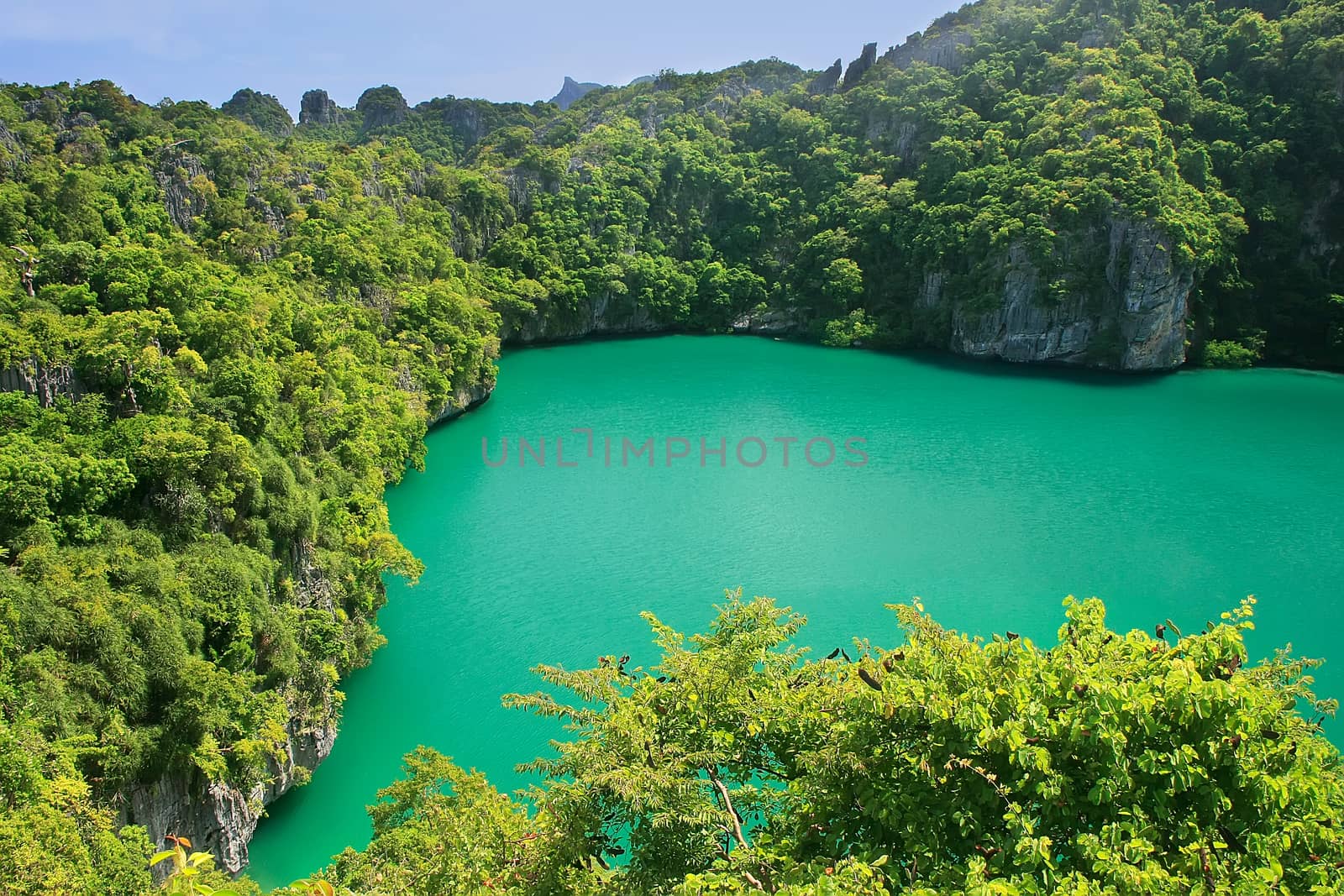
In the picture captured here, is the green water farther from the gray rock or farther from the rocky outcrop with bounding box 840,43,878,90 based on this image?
the rocky outcrop with bounding box 840,43,878,90

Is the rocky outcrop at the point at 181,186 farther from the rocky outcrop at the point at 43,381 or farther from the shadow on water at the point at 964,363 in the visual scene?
the rocky outcrop at the point at 43,381

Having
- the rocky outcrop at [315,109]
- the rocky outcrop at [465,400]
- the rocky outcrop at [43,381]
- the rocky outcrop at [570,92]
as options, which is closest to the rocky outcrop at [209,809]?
the rocky outcrop at [43,381]

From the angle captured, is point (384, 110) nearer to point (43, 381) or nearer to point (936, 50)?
point (936, 50)

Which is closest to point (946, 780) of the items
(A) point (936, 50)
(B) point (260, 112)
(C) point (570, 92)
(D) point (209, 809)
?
(D) point (209, 809)

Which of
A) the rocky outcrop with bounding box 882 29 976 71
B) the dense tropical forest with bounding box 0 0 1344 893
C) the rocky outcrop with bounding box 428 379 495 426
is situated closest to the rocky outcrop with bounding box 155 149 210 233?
the dense tropical forest with bounding box 0 0 1344 893

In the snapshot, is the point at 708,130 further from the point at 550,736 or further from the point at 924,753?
the point at 924,753

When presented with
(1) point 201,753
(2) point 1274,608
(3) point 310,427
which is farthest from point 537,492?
(2) point 1274,608
